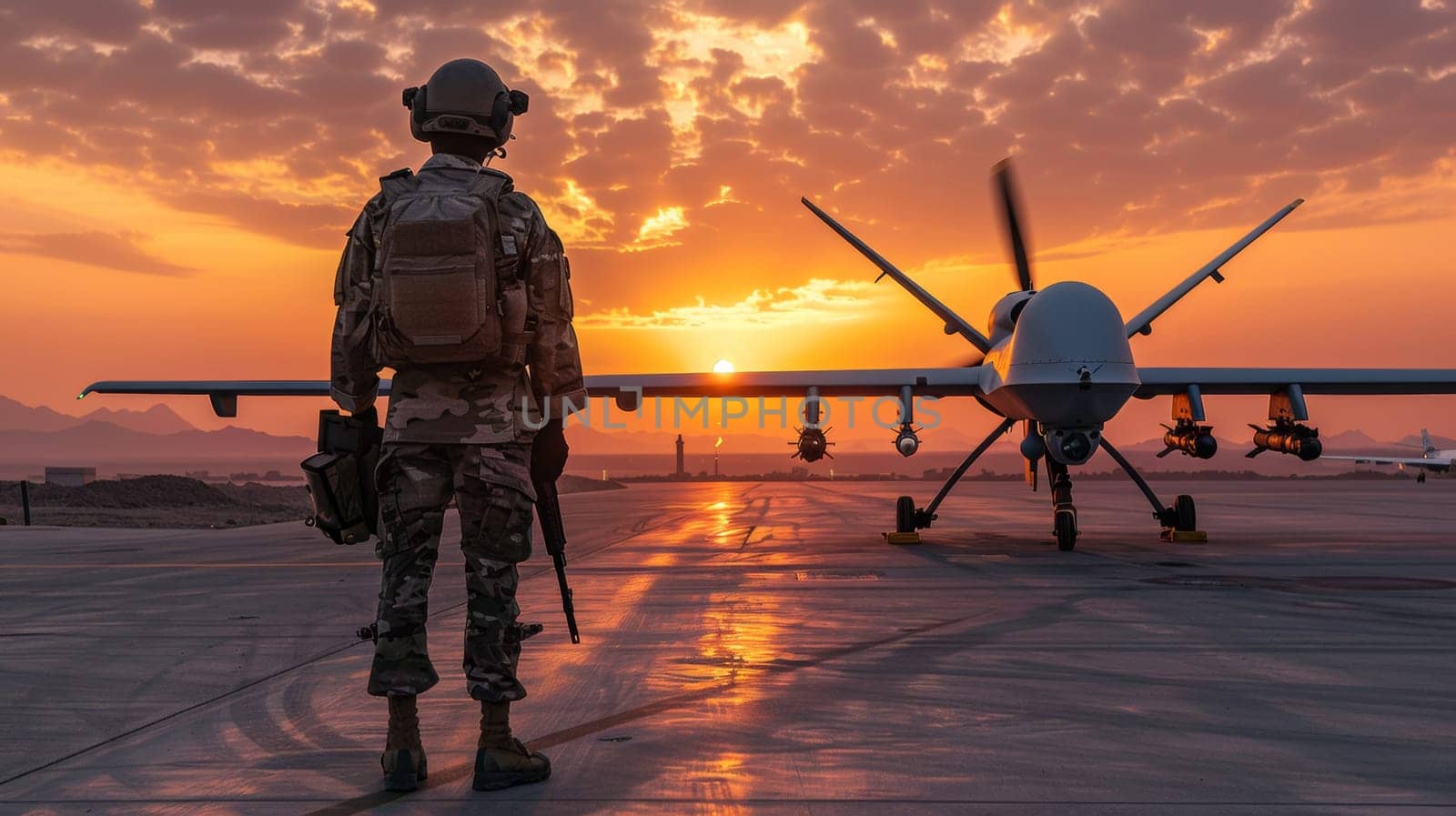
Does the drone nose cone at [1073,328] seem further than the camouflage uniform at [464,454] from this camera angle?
Yes

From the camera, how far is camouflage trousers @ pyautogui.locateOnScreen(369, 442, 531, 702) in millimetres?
4297

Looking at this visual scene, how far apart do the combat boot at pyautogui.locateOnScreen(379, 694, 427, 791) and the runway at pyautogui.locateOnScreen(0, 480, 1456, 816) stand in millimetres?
82

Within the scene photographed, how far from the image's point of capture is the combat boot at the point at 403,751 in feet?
12.8

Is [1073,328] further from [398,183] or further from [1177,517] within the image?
[398,183]

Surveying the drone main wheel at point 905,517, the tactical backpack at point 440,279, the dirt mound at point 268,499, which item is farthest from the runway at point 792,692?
the dirt mound at point 268,499

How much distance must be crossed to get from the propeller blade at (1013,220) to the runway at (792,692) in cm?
590

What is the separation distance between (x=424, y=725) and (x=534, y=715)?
49cm

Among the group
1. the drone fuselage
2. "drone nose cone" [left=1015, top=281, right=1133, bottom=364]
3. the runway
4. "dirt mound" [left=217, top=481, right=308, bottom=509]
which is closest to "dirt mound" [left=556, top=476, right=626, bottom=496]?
"dirt mound" [left=217, top=481, right=308, bottom=509]

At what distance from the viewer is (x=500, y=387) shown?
446 cm

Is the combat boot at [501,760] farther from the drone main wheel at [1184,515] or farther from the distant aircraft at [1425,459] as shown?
the distant aircraft at [1425,459]

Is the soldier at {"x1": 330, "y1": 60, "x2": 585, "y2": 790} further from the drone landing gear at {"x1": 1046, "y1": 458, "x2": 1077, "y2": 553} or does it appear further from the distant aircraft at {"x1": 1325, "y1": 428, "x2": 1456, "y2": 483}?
the distant aircraft at {"x1": 1325, "y1": 428, "x2": 1456, "y2": 483}

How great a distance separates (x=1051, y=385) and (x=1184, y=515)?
15.7 ft

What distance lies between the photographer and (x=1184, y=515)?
16469 millimetres

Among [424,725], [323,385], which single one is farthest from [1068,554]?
[323,385]
